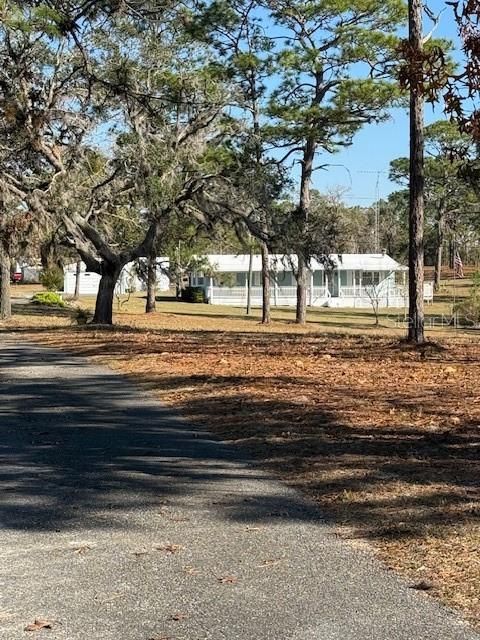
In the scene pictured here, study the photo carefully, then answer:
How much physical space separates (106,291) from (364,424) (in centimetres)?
1679

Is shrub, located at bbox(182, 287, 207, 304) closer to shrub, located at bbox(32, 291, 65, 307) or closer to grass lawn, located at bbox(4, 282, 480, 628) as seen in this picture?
shrub, located at bbox(32, 291, 65, 307)

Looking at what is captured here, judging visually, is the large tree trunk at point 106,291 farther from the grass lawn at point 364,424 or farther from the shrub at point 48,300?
the shrub at point 48,300

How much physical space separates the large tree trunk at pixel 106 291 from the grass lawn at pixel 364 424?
21.5 feet

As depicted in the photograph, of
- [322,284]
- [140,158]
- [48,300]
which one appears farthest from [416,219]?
[322,284]

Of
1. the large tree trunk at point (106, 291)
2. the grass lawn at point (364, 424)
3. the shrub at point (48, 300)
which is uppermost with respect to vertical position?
the large tree trunk at point (106, 291)

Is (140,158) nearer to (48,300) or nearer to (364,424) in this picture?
(364,424)

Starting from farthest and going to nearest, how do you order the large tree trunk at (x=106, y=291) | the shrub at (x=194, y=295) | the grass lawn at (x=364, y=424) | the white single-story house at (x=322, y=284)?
1. the shrub at (x=194, y=295)
2. the white single-story house at (x=322, y=284)
3. the large tree trunk at (x=106, y=291)
4. the grass lawn at (x=364, y=424)

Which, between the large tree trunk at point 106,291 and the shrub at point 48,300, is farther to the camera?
the shrub at point 48,300

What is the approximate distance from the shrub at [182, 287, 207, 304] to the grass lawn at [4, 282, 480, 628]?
1924 inches

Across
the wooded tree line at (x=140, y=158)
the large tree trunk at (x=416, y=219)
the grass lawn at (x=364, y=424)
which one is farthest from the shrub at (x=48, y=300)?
the large tree trunk at (x=416, y=219)

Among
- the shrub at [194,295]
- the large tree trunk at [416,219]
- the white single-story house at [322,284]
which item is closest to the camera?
the large tree trunk at [416,219]

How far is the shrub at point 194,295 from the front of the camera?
67.1m

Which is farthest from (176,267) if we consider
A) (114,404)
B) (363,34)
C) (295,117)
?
(114,404)

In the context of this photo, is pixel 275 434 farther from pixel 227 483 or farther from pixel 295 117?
pixel 295 117
